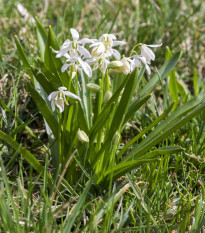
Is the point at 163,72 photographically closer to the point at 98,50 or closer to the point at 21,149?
the point at 98,50

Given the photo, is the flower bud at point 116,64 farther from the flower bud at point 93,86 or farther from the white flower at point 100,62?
the flower bud at point 93,86

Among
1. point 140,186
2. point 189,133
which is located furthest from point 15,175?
point 189,133

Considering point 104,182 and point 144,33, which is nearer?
point 104,182

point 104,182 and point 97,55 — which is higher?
point 97,55

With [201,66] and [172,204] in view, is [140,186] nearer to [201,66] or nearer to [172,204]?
[172,204]

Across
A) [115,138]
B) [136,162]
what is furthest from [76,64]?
[136,162]

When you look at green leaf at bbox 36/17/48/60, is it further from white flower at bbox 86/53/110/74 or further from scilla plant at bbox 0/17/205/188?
white flower at bbox 86/53/110/74

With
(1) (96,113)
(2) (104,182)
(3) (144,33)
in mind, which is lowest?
(2) (104,182)

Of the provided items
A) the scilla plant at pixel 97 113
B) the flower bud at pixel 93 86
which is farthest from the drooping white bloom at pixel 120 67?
the flower bud at pixel 93 86
